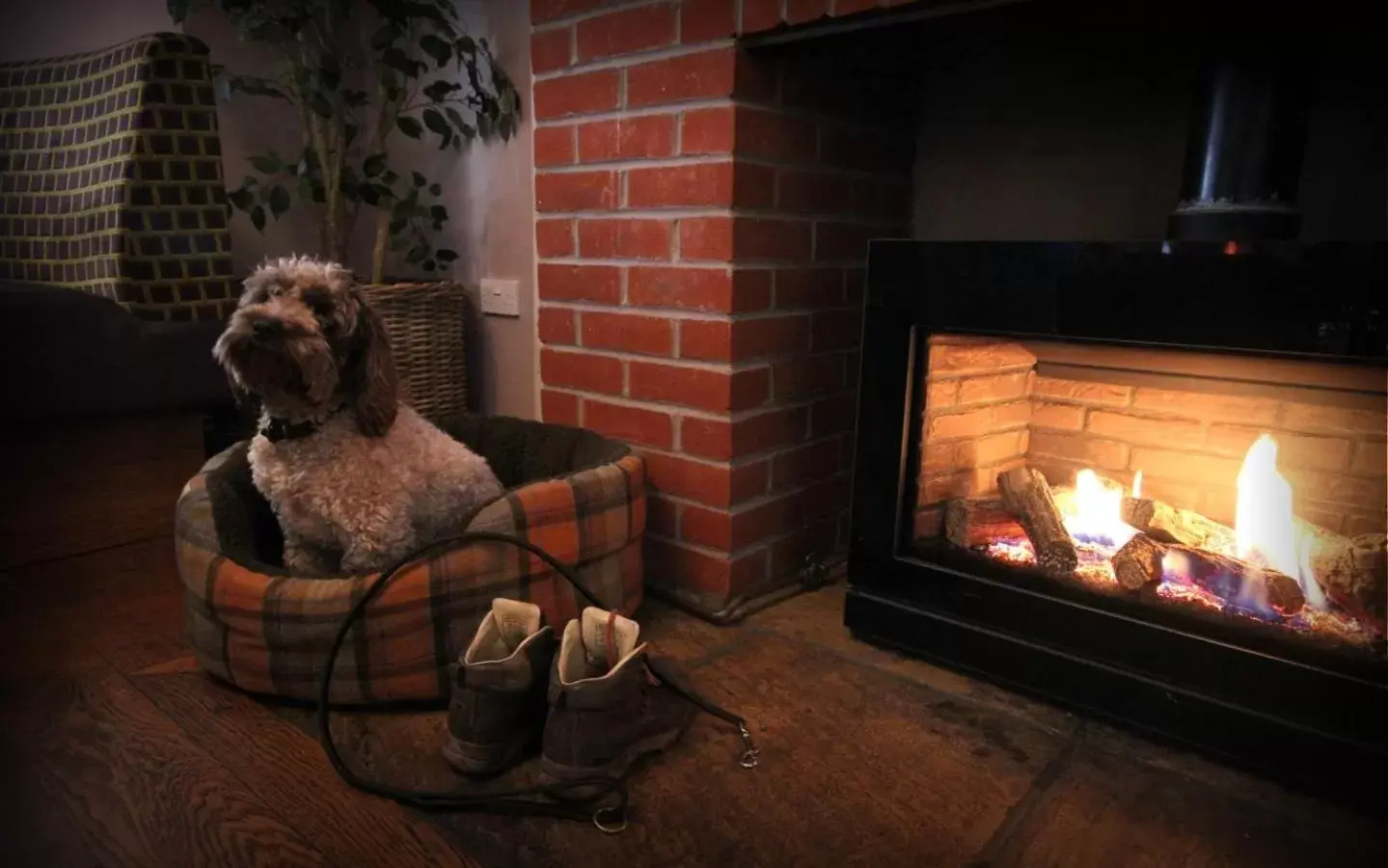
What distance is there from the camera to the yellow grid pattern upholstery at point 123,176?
195 centimetres

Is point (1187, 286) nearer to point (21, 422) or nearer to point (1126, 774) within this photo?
point (1126, 774)

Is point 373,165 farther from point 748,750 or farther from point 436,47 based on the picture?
point 748,750

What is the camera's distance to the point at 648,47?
161cm

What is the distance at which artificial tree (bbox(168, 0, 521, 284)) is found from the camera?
83.0 inches

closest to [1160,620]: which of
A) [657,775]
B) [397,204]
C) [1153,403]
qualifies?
[1153,403]

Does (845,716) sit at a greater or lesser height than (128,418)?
lesser

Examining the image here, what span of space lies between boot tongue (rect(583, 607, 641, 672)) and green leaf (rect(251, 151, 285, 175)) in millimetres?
1693

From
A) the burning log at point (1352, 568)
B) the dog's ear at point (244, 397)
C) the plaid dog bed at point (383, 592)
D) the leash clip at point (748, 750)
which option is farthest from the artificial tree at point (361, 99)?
the burning log at point (1352, 568)

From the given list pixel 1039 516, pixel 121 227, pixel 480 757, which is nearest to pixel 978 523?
pixel 1039 516

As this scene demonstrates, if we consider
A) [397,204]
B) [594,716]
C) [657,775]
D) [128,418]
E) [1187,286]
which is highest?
[397,204]

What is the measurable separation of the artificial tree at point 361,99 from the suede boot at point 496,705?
4.72 ft

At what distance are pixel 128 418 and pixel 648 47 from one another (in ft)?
4.84

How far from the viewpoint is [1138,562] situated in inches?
50.4

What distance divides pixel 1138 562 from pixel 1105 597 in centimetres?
7
